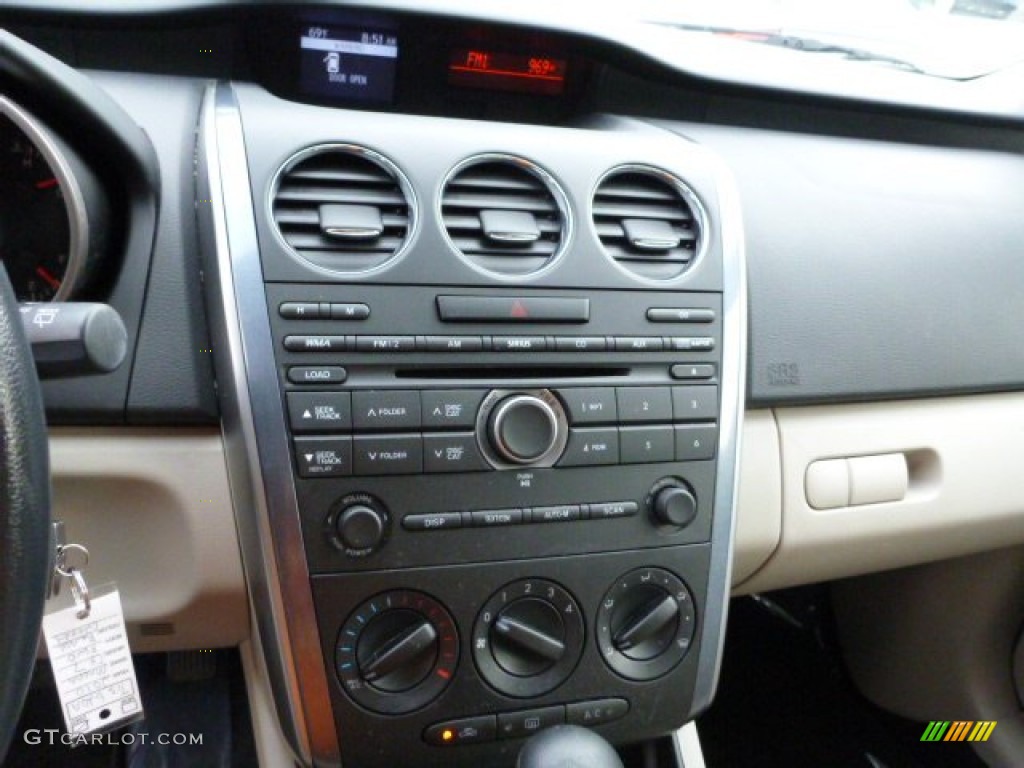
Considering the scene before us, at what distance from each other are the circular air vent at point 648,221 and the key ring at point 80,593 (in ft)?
1.90

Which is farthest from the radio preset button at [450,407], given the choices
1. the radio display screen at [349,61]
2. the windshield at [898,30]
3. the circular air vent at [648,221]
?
the windshield at [898,30]

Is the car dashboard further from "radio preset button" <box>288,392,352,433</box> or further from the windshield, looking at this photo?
the windshield

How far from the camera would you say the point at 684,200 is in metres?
1.04

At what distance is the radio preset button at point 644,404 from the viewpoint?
958mm

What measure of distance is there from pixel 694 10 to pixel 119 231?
34.1 inches

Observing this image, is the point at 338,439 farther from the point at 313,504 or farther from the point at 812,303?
the point at 812,303

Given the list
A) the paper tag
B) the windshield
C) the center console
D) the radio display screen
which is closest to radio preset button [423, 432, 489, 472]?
the center console

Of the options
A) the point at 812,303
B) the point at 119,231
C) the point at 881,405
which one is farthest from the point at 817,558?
the point at 119,231

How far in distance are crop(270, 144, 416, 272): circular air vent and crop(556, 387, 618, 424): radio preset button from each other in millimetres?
214

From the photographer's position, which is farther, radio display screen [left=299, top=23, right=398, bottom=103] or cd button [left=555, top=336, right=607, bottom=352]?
radio display screen [left=299, top=23, right=398, bottom=103]

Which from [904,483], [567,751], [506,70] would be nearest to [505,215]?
[506,70]

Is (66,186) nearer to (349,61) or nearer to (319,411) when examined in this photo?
(319,411)

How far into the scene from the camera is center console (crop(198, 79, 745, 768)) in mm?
865

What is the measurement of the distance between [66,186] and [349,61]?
1.46 ft
